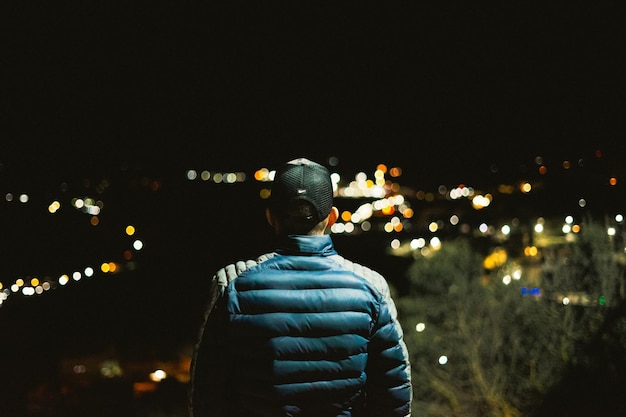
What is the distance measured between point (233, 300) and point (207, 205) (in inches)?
477

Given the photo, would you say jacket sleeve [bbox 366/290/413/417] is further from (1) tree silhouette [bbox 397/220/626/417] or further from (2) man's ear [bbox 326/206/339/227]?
(1) tree silhouette [bbox 397/220/626/417]

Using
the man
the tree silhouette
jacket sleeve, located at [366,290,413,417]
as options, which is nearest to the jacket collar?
the man

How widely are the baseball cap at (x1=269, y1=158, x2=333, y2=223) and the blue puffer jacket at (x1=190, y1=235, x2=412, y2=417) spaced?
0.26ft

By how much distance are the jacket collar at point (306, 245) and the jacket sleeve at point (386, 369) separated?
22 centimetres

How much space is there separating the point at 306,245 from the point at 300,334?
0.24m

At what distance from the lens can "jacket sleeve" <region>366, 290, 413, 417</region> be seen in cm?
170

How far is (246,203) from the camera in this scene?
14188 mm

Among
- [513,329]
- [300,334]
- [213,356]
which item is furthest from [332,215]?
[513,329]

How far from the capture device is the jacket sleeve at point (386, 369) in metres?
1.70

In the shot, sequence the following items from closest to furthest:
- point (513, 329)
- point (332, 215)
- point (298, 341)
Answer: point (298, 341) → point (332, 215) → point (513, 329)

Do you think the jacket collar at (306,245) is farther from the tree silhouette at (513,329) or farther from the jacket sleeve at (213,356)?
the tree silhouette at (513,329)

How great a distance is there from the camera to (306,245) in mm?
1702

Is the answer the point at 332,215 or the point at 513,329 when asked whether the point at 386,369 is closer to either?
the point at 332,215

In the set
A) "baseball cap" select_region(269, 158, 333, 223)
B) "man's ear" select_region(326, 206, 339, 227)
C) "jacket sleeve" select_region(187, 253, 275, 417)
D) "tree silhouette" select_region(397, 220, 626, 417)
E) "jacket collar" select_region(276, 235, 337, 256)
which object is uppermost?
"baseball cap" select_region(269, 158, 333, 223)
